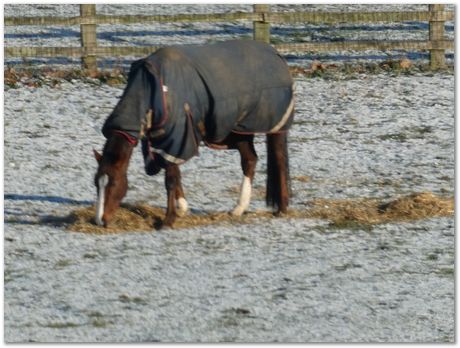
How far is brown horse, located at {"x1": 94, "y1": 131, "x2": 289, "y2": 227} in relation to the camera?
10.2 meters

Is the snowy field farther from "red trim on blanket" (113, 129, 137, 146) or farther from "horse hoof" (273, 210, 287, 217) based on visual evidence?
"red trim on blanket" (113, 129, 137, 146)

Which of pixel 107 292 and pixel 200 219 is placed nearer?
pixel 107 292

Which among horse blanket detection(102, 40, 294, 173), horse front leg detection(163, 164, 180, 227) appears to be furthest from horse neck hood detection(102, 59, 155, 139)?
horse front leg detection(163, 164, 180, 227)

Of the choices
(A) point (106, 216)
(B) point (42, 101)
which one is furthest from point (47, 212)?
(B) point (42, 101)

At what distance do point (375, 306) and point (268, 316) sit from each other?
74cm

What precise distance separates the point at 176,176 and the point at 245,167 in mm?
662

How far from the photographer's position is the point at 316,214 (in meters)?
11.0

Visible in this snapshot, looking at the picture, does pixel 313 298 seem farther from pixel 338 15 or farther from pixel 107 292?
pixel 338 15

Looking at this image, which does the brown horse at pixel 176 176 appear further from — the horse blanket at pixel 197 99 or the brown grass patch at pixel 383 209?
the brown grass patch at pixel 383 209

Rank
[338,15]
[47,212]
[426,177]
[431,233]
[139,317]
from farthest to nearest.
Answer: [338,15], [426,177], [47,212], [431,233], [139,317]

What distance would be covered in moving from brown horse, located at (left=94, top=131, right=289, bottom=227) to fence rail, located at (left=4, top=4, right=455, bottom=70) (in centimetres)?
712

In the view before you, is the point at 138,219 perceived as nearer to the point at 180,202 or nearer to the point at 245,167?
the point at 180,202

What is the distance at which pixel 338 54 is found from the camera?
62.9ft

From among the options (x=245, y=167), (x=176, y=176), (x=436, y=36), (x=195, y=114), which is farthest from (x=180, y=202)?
(x=436, y=36)
